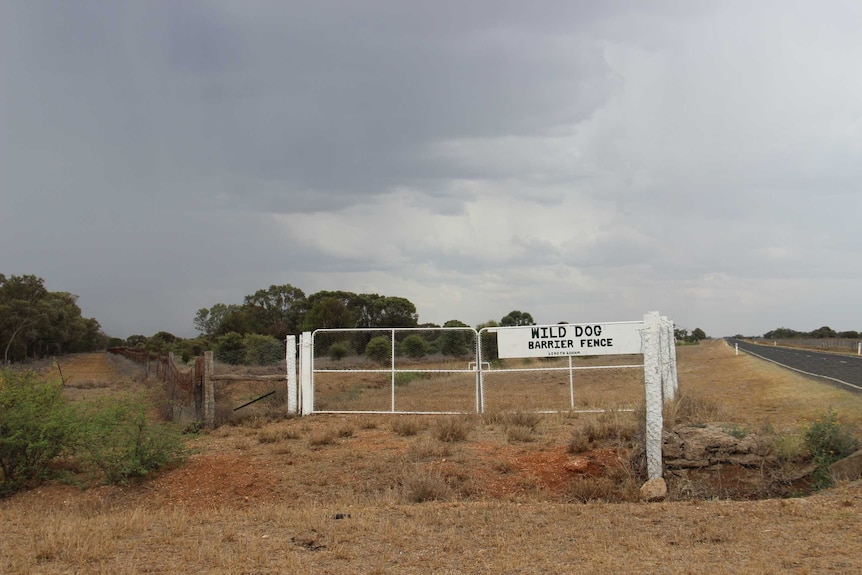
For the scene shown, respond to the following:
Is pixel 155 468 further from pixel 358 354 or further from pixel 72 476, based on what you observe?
pixel 358 354

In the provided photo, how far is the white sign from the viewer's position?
16.7m

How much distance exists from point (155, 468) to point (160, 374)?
1888 centimetres

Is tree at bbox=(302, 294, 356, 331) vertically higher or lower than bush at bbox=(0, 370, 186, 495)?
higher

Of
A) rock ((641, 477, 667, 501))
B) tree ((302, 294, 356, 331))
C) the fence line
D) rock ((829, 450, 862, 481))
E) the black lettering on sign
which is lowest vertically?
rock ((641, 477, 667, 501))

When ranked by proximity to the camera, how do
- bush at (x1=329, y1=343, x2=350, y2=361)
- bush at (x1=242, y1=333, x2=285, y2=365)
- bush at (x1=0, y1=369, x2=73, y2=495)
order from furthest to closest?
1. bush at (x1=242, y1=333, x2=285, y2=365)
2. bush at (x1=329, y1=343, x2=350, y2=361)
3. bush at (x1=0, y1=369, x2=73, y2=495)

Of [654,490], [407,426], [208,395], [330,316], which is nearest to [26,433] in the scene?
[208,395]

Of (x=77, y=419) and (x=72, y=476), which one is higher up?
(x=77, y=419)

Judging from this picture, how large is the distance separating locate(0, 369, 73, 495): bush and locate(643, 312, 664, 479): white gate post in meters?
9.51

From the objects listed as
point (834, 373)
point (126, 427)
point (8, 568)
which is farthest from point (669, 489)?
point (834, 373)

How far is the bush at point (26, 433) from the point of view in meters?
11.7

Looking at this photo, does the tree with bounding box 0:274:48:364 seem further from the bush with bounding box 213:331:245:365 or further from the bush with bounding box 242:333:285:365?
the bush with bounding box 242:333:285:365

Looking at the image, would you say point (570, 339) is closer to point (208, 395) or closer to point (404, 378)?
point (208, 395)

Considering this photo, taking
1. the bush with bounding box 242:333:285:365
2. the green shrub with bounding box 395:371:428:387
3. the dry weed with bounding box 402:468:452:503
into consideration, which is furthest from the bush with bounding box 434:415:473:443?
the bush with bounding box 242:333:285:365

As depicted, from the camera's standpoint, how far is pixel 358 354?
31953mm
